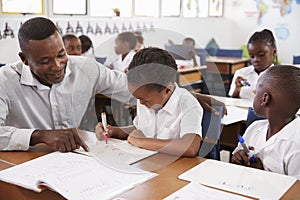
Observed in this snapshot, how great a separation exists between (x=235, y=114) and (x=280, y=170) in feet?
3.30

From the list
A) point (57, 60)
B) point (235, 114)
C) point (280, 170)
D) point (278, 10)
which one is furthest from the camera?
point (278, 10)

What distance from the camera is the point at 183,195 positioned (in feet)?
3.50

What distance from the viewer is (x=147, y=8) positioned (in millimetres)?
5777

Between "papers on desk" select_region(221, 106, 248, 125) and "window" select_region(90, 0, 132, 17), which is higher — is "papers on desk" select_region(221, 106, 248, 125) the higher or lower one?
the lower one

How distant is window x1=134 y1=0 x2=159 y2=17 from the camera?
5469 millimetres

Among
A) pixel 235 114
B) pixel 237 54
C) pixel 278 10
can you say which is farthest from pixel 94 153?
pixel 278 10

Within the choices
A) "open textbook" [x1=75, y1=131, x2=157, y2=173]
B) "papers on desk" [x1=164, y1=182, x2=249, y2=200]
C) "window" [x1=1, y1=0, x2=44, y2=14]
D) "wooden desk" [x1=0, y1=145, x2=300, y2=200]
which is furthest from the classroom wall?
"papers on desk" [x1=164, y1=182, x2=249, y2=200]

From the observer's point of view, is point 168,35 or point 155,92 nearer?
point 155,92

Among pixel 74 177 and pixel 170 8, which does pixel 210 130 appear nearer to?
pixel 74 177

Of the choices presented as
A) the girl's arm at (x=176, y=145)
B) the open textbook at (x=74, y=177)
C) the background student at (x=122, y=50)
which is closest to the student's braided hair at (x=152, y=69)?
the girl's arm at (x=176, y=145)

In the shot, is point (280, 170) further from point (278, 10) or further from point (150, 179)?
point (278, 10)

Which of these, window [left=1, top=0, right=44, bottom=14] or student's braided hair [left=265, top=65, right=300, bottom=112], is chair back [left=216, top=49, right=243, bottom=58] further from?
student's braided hair [left=265, top=65, right=300, bottom=112]

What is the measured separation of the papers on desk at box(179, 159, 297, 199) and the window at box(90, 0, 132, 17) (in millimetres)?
3966

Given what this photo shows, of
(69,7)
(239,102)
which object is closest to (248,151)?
(239,102)
